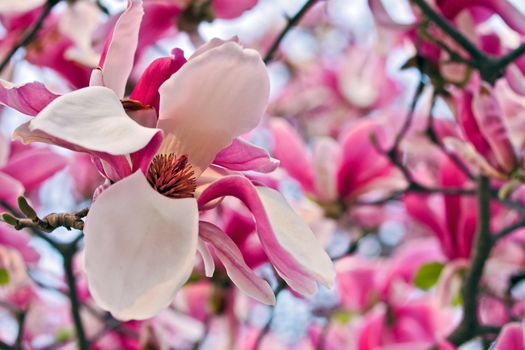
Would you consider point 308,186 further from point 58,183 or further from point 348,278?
point 58,183

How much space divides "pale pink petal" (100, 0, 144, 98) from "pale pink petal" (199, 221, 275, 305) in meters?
0.10

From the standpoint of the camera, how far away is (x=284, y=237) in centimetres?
44

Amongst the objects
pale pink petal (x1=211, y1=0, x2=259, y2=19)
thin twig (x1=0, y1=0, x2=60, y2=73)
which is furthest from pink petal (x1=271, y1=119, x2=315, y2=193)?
thin twig (x1=0, y1=0, x2=60, y2=73)

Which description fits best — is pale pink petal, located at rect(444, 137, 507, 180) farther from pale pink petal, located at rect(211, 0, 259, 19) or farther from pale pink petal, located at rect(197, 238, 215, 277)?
pale pink petal, located at rect(197, 238, 215, 277)

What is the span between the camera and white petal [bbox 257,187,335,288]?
43cm

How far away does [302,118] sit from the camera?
251 centimetres

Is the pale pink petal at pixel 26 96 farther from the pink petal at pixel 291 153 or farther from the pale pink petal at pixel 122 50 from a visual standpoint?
the pink petal at pixel 291 153

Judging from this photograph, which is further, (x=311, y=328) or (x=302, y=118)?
(x=302, y=118)

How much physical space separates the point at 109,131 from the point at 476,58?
1.60ft

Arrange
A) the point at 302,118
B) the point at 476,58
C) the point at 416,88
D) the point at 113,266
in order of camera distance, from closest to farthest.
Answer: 1. the point at 113,266
2. the point at 476,58
3. the point at 416,88
4. the point at 302,118

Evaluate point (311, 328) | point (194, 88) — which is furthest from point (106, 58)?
point (311, 328)

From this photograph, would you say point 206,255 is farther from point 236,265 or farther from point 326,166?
point 326,166

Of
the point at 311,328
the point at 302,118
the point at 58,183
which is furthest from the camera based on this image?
the point at 302,118

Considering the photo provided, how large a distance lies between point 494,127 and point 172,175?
41cm
